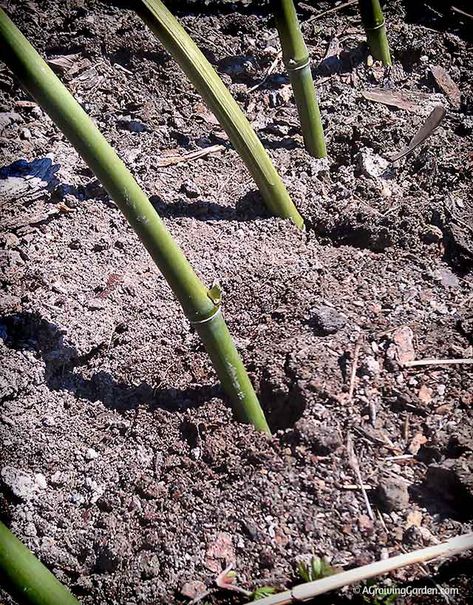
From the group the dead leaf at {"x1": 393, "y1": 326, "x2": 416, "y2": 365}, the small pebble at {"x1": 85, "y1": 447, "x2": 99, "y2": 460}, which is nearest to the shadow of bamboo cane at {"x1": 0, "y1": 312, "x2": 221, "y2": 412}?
the small pebble at {"x1": 85, "y1": 447, "x2": 99, "y2": 460}

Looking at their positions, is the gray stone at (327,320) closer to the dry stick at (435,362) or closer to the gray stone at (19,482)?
the dry stick at (435,362)

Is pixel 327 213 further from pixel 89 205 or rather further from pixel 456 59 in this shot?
pixel 456 59

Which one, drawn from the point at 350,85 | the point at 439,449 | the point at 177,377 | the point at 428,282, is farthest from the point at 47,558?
the point at 350,85

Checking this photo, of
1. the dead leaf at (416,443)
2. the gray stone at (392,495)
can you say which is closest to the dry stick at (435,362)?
the dead leaf at (416,443)

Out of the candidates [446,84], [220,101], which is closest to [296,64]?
[220,101]

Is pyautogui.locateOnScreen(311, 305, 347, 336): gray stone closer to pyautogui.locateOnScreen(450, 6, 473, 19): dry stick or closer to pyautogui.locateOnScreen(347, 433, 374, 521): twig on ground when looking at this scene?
pyautogui.locateOnScreen(347, 433, 374, 521): twig on ground

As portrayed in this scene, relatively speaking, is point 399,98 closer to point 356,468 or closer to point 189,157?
point 189,157

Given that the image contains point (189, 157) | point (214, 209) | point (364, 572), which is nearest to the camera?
point (364, 572)
